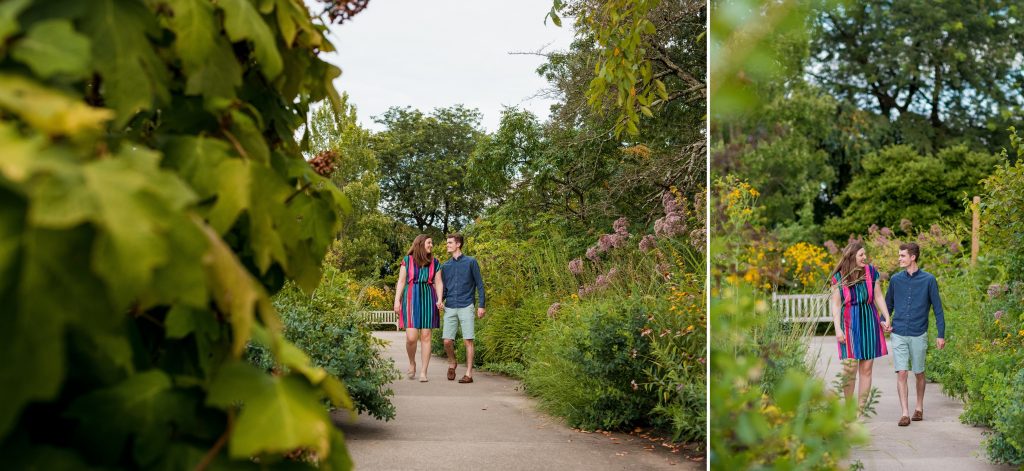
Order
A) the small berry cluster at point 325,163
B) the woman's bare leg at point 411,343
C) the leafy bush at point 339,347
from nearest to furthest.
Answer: the small berry cluster at point 325,163
the leafy bush at point 339,347
the woman's bare leg at point 411,343

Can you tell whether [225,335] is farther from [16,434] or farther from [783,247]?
[783,247]

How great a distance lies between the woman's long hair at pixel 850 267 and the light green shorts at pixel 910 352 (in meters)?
0.17

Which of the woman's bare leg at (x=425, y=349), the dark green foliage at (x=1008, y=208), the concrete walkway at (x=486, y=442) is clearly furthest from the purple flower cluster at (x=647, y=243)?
the dark green foliage at (x=1008, y=208)

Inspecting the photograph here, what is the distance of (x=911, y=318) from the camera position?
2006 millimetres

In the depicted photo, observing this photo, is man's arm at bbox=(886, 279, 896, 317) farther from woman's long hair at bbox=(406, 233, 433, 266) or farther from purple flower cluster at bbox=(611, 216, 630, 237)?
woman's long hair at bbox=(406, 233, 433, 266)

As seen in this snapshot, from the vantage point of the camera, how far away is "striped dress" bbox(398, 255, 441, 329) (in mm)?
7207

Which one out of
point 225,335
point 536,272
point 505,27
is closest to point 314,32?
point 225,335

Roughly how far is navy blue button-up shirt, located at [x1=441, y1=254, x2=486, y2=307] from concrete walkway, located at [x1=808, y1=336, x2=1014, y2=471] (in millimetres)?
5378

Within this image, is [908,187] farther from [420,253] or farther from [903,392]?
[420,253]

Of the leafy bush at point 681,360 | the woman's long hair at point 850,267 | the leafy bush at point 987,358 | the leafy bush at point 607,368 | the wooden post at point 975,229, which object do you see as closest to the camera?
the woman's long hair at point 850,267

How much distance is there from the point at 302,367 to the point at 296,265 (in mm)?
365

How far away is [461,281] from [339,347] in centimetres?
284

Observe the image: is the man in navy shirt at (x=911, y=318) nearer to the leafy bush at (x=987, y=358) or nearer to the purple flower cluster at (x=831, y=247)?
the leafy bush at (x=987, y=358)

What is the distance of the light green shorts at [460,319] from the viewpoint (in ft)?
24.1
